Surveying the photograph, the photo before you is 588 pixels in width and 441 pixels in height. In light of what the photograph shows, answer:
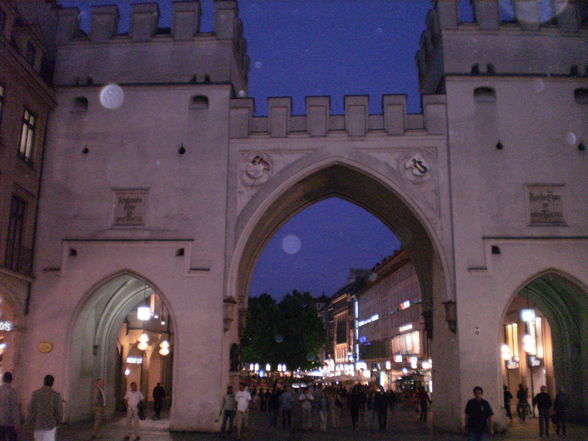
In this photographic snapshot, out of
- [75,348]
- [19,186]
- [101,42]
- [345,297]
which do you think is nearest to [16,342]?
[75,348]

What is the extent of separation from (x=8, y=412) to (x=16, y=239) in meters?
10.2

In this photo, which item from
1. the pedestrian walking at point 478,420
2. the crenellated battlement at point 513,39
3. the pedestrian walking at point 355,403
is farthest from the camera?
the pedestrian walking at point 355,403

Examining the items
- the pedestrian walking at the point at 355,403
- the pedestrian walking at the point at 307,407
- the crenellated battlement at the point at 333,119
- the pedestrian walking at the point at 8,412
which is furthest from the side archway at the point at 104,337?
the pedestrian walking at the point at 8,412

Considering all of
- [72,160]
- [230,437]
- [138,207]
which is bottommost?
[230,437]

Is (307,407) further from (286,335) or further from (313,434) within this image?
(286,335)

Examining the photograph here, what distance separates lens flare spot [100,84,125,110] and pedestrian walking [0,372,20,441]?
41.9ft

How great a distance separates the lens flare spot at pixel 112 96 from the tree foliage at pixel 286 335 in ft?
130

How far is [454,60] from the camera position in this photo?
69.2 ft

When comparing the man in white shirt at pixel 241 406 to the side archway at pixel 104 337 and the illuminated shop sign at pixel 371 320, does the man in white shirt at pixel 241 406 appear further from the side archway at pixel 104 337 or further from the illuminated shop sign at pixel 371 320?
the illuminated shop sign at pixel 371 320

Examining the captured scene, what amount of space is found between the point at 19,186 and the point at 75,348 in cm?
533

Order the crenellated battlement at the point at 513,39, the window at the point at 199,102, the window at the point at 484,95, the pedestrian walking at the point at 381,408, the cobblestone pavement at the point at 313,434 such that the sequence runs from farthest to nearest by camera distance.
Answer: the pedestrian walking at the point at 381,408 → the window at the point at 199,102 → the crenellated battlement at the point at 513,39 → the window at the point at 484,95 → the cobblestone pavement at the point at 313,434

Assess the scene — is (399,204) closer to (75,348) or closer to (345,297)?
(75,348)

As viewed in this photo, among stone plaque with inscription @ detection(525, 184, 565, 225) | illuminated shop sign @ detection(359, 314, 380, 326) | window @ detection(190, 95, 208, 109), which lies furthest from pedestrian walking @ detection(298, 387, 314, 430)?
illuminated shop sign @ detection(359, 314, 380, 326)

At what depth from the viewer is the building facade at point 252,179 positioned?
19578 mm
